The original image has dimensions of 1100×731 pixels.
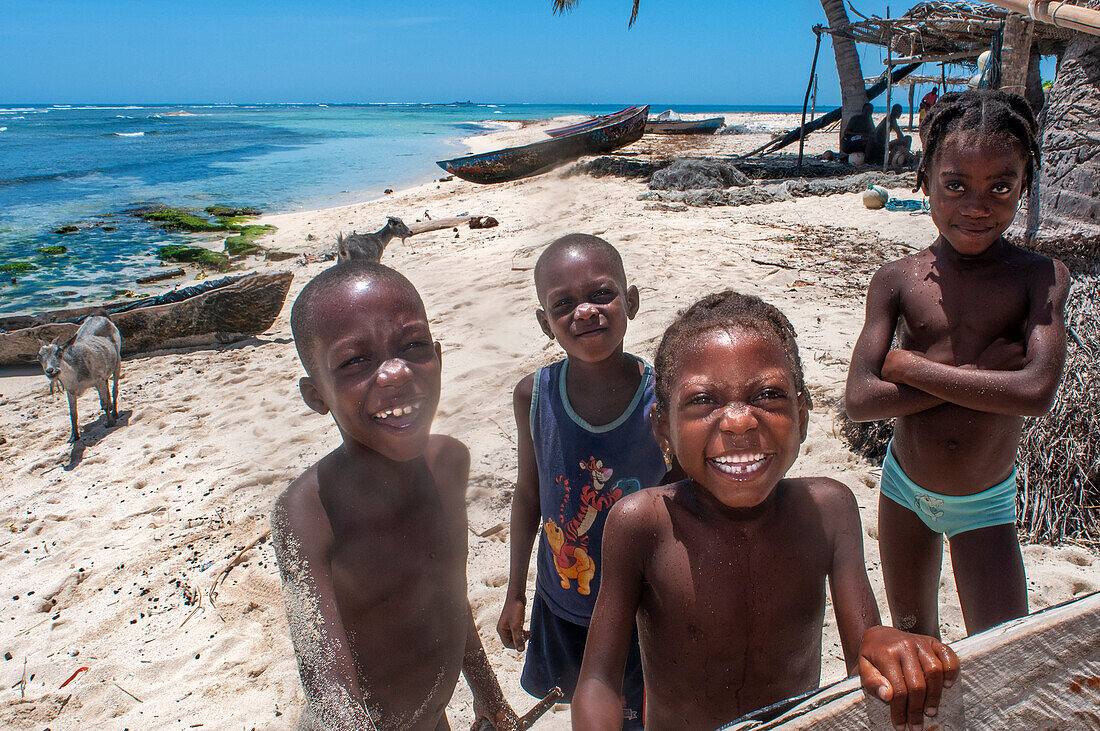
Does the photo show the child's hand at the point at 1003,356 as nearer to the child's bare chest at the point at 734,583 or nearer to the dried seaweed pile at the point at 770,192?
the child's bare chest at the point at 734,583

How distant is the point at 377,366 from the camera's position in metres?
1.53

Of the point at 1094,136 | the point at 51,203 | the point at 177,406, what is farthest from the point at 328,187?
the point at 1094,136

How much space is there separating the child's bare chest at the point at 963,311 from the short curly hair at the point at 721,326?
0.72 m

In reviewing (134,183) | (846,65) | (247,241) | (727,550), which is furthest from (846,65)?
(134,183)

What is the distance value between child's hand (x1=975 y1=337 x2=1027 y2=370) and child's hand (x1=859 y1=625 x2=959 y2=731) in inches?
44.0

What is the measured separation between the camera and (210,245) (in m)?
12.3

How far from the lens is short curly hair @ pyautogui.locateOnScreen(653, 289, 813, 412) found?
4.36ft

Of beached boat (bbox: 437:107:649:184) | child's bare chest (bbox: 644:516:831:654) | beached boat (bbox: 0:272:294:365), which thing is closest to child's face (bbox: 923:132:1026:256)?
child's bare chest (bbox: 644:516:831:654)

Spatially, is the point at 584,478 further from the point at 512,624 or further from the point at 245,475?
the point at 245,475

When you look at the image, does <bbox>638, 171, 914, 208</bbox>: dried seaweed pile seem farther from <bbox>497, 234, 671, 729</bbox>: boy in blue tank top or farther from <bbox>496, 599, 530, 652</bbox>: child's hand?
<bbox>496, 599, 530, 652</bbox>: child's hand

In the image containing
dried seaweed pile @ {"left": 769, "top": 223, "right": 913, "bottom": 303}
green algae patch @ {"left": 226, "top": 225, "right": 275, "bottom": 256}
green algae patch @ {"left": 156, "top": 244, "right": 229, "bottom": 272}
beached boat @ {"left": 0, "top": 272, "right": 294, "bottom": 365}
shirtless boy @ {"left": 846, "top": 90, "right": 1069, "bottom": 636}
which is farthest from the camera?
green algae patch @ {"left": 226, "top": 225, "right": 275, "bottom": 256}

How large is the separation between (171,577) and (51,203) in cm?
1975

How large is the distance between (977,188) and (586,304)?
1058mm

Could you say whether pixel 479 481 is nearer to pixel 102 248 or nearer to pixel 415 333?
pixel 415 333
